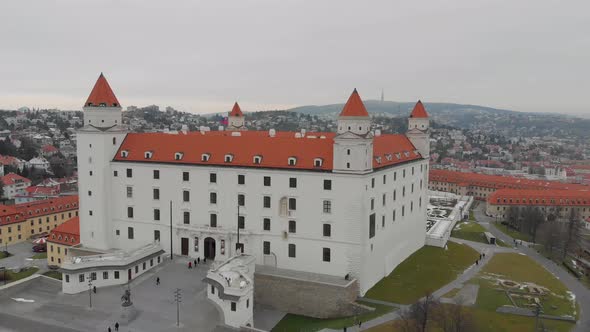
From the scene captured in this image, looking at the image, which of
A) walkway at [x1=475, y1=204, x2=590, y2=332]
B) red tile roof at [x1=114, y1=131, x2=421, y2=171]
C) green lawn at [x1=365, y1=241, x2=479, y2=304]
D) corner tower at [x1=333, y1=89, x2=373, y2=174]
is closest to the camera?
walkway at [x1=475, y1=204, x2=590, y2=332]

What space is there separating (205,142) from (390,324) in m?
28.1

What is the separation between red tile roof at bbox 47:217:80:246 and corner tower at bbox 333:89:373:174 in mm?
39589

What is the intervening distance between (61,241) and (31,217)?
2300 centimetres

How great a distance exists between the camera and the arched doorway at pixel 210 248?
54.2 metres

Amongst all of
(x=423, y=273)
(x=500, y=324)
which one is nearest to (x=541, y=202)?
(x=423, y=273)

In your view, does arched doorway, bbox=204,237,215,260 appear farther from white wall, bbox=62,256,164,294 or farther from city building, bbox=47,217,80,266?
city building, bbox=47,217,80,266

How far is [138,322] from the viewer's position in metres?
40.6

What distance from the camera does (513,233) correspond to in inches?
3605

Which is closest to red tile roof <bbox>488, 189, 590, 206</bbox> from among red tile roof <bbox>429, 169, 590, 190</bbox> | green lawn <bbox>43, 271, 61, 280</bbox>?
red tile roof <bbox>429, 169, 590, 190</bbox>

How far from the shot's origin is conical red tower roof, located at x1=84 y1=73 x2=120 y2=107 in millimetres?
56153

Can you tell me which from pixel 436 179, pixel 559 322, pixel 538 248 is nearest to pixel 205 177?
pixel 559 322

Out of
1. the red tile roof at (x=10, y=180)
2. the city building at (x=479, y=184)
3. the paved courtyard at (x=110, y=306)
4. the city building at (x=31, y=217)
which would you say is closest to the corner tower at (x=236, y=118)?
the city building at (x=31, y=217)

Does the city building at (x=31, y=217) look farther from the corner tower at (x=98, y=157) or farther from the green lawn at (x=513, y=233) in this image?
the green lawn at (x=513, y=233)

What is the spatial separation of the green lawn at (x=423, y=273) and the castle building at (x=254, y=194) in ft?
4.59
